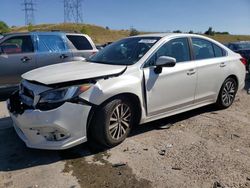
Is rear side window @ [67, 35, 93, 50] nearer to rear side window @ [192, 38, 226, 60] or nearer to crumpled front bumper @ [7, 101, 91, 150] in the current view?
rear side window @ [192, 38, 226, 60]

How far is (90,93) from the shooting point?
388 centimetres

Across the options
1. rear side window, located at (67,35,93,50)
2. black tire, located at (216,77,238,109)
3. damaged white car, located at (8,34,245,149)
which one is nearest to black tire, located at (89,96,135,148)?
damaged white car, located at (8,34,245,149)

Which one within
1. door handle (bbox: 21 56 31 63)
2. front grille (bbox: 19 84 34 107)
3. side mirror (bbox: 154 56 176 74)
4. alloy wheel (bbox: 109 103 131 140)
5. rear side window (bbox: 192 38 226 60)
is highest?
rear side window (bbox: 192 38 226 60)

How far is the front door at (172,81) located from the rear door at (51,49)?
3.99m

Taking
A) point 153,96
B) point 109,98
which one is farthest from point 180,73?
point 109,98

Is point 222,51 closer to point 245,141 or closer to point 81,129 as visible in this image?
point 245,141

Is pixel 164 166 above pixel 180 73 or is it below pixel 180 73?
below

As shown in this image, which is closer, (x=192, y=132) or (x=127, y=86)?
(x=127, y=86)

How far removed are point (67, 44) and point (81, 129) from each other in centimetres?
499

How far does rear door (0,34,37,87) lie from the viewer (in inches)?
293

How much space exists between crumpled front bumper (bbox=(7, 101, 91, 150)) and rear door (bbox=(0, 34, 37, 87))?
395cm

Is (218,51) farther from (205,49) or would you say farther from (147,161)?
(147,161)

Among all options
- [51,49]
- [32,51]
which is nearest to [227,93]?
[51,49]

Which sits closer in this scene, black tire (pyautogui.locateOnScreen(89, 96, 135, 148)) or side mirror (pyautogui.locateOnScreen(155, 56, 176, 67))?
black tire (pyautogui.locateOnScreen(89, 96, 135, 148))
